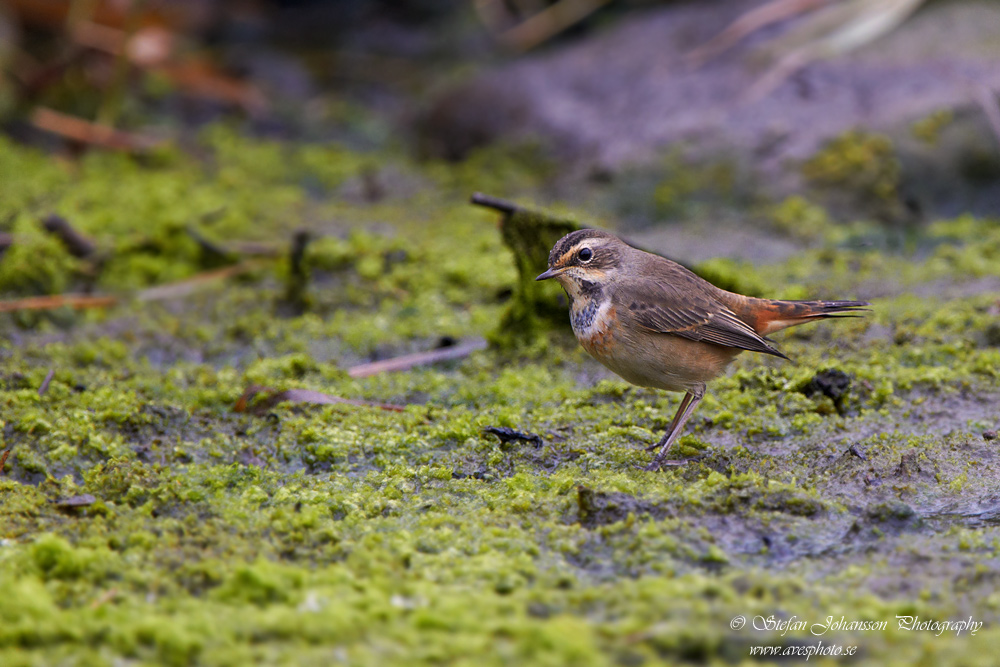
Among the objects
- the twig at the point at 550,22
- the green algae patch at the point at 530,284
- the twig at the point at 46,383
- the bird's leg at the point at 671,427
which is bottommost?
the twig at the point at 46,383

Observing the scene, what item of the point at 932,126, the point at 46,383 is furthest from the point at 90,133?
the point at 932,126

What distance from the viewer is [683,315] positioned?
479 cm

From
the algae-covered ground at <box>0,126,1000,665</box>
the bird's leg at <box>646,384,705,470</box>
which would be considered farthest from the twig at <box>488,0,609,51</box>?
the bird's leg at <box>646,384,705,470</box>

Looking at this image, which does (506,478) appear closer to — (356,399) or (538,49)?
(356,399)

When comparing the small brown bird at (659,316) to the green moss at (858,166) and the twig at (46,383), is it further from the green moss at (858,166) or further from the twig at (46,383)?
the green moss at (858,166)

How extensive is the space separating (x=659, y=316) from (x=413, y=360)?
1.75 meters

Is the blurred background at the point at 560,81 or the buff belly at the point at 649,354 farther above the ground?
the blurred background at the point at 560,81

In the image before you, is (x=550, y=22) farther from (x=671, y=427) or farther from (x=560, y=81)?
(x=671, y=427)

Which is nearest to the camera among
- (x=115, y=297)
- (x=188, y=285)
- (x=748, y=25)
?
(x=115, y=297)

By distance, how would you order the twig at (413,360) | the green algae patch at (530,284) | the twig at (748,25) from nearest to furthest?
1. the twig at (413,360)
2. the green algae patch at (530,284)
3. the twig at (748,25)

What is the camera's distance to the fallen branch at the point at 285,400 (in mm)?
5082

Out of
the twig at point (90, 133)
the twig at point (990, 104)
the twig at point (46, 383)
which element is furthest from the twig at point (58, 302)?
the twig at point (990, 104)

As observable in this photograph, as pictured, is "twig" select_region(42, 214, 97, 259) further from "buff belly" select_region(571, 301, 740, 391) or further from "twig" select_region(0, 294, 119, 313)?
"buff belly" select_region(571, 301, 740, 391)

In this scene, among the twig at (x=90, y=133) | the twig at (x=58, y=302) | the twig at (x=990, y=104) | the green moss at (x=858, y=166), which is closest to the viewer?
the twig at (x=58, y=302)
